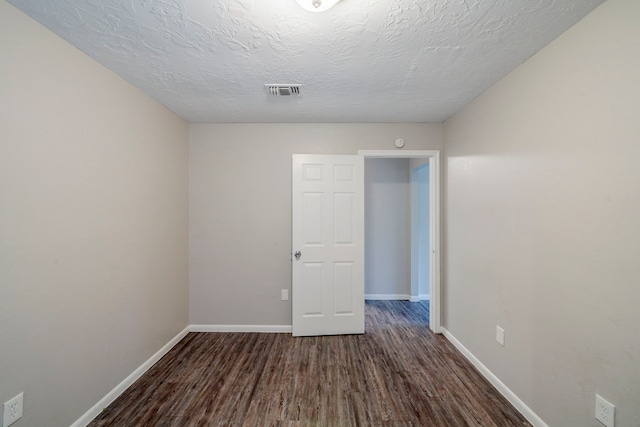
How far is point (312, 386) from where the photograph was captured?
2.04 m

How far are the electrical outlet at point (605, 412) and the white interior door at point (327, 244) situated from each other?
1.88m

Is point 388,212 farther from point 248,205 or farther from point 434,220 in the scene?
point 248,205

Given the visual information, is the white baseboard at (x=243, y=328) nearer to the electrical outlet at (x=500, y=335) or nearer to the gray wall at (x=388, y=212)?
the gray wall at (x=388, y=212)

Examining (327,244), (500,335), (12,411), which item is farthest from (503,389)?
(12,411)

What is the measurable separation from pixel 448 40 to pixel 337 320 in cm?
267

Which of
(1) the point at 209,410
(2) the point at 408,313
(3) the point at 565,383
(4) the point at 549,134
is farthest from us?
(2) the point at 408,313

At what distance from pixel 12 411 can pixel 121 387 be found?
77 cm

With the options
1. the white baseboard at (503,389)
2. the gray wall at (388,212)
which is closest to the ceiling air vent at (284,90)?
the gray wall at (388,212)

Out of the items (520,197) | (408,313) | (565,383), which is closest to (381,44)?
(520,197)

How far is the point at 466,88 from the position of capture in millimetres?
2148

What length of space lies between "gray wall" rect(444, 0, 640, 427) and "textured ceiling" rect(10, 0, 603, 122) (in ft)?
0.79

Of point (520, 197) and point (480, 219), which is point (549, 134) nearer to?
→ point (520, 197)

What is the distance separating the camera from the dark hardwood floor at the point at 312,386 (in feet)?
5.67

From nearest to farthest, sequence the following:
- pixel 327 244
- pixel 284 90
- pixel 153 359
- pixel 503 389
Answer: pixel 503 389, pixel 284 90, pixel 153 359, pixel 327 244
